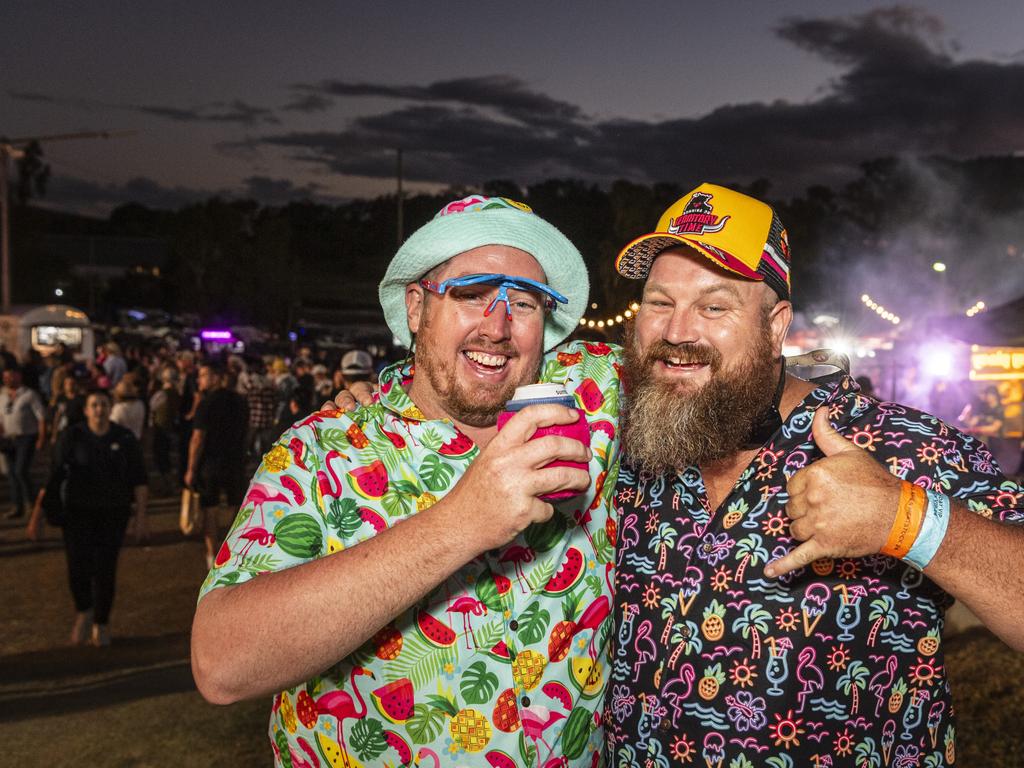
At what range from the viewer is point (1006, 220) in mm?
42406

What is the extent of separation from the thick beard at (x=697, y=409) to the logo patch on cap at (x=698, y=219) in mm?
376

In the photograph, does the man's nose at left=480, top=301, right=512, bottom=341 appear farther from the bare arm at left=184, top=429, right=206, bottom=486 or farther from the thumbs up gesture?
the bare arm at left=184, top=429, right=206, bottom=486

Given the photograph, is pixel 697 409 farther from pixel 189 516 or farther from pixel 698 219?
pixel 189 516

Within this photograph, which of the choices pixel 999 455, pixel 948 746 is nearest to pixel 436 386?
pixel 948 746

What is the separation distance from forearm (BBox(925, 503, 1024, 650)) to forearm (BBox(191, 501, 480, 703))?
3.63ft

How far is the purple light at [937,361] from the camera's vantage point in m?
17.2

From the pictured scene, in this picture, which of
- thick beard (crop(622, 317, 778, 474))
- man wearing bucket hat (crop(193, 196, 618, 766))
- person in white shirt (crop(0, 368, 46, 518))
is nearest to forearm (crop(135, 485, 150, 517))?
→ person in white shirt (crop(0, 368, 46, 518))

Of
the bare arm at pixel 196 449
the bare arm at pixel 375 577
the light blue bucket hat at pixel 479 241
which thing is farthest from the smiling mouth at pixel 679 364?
the bare arm at pixel 196 449

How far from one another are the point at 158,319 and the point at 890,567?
5267cm

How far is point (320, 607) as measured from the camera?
159 cm

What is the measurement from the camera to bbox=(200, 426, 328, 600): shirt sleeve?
5.77ft

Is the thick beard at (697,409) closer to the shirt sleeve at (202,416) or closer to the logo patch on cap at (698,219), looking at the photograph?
the logo patch on cap at (698,219)

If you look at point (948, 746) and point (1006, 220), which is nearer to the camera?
point (948, 746)

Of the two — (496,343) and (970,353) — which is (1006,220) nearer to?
(970,353)
